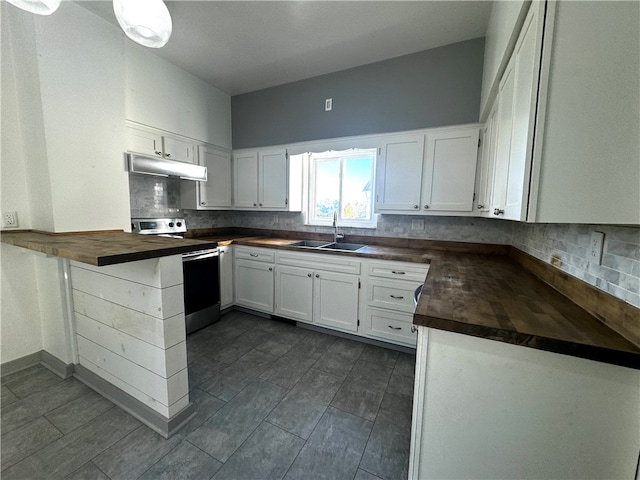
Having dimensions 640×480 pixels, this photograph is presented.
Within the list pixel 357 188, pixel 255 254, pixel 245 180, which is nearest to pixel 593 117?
pixel 357 188

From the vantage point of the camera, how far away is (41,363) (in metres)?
2.09

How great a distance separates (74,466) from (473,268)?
2.64 m

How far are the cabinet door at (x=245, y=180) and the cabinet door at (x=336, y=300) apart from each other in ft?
4.98

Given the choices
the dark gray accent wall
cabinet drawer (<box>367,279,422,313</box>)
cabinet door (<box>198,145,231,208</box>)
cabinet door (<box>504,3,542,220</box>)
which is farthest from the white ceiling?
cabinet drawer (<box>367,279,422,313</box>)

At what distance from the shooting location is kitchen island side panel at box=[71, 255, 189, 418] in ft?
4.66

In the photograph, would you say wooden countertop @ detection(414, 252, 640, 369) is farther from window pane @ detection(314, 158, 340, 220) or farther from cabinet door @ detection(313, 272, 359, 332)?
window pane @ detection(314, 158, 340, 220)

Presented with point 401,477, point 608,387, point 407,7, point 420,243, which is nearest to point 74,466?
point 401,477

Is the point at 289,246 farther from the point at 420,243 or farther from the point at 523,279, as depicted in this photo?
the point at 523,279

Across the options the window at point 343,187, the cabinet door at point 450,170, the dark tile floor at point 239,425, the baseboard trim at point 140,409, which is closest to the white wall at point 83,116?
the baseboard trim at point 140,409

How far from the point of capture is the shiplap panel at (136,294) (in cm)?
140

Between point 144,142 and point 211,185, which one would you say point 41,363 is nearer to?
point 144,142

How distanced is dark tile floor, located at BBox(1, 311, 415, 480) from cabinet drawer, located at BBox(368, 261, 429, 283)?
0.74 metres

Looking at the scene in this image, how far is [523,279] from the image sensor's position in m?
1.55

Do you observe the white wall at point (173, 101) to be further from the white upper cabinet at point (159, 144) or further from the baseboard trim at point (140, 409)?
the baseboard trim at point (140, 409)
